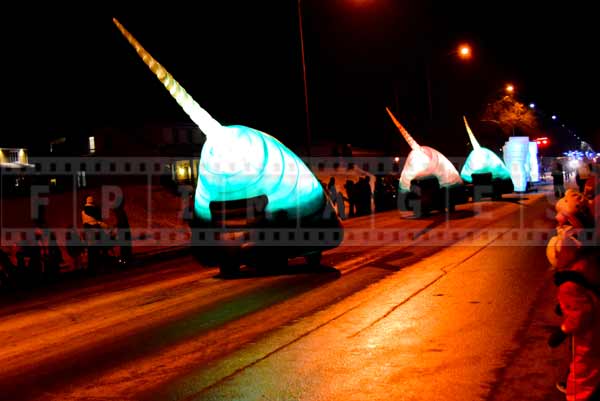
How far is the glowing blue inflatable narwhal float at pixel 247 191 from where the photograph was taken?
39.9 feet

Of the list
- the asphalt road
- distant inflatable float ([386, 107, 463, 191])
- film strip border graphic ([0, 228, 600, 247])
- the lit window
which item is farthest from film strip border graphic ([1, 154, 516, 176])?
the asphalt road

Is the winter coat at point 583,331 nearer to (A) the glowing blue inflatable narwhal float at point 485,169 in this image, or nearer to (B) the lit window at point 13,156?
(B) the lit window at point 13,156

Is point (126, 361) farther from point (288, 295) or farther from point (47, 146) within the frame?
point (47, 146)

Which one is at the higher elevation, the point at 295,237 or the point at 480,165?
the point at 480,165

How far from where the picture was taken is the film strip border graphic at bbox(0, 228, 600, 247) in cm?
1255

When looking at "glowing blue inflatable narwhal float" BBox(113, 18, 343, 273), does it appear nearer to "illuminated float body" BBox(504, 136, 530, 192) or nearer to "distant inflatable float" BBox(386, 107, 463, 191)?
"distant inflatable float" BBox(386, 107, 463, 191)

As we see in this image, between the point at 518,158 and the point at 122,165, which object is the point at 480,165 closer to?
the point at 518,158

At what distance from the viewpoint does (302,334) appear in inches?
319

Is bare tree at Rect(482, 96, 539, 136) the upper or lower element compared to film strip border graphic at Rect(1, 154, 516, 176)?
upper

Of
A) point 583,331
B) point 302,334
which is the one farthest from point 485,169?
point 583,331

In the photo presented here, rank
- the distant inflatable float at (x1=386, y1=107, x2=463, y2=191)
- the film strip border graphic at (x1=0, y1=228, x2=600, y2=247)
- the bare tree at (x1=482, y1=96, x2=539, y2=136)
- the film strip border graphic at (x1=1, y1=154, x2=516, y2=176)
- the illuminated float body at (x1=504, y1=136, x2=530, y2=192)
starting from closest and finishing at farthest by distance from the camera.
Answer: the film strip border graphic at (x1=0, y1=228, x2=600, y2=247) → the distant inflatable float at (x1=386, y1=107, x2=463, y2=191) → the film strip border graphic at (x1=1, y1=154, x2=516, y2=176) → the illuminated float body at (x1=504, y1=136, x2=530, y2=192) → the bare tree at (x1=482, y1=96, x2=539, y2=136)

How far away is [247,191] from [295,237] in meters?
1.32

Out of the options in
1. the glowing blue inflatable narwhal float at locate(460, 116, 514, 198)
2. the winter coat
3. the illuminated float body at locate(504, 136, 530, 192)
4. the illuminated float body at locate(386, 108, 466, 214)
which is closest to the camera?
the winter coat

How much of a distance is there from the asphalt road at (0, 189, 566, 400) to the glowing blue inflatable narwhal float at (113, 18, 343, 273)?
2.39 feet
